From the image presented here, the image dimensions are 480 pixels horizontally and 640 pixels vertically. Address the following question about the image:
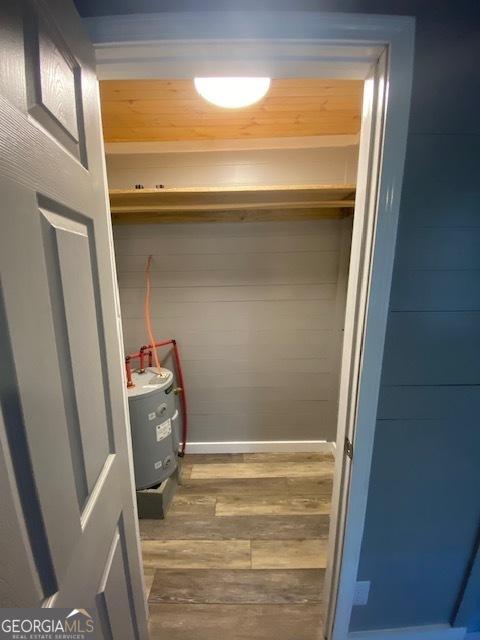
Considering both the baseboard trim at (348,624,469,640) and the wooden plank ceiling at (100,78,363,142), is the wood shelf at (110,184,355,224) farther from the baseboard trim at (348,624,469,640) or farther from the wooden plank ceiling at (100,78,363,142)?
the baseboard trim at (348,624,469,640)

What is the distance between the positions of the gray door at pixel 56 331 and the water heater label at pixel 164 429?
3.02 ft

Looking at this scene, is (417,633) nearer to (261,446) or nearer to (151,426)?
(261,446)

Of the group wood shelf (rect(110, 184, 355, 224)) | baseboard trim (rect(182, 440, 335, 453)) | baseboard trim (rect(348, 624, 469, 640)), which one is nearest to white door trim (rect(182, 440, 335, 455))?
baseboard trim (rect(182, 440, 335, 453))

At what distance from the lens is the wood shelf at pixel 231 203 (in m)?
1.58

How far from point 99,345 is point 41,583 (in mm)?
480

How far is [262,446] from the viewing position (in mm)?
2348

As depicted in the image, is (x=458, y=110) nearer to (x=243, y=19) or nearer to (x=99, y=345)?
(x=243, y=19)

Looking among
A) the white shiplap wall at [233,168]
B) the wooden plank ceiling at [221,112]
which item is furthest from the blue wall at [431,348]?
the white shiplap wall at [233,168]

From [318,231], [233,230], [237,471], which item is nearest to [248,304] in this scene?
[233,230]

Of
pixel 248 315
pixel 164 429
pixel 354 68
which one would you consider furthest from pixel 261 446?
pixel 354 68

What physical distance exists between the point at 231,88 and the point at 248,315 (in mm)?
1410

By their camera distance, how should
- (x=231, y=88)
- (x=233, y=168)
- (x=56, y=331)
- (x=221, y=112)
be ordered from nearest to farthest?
1. (x=56, y=331)
2. (x=231, y=88)
3. (x=221, y=112)
4. (x=233, y=168)

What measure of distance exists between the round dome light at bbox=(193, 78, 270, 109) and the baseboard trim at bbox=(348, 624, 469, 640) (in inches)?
93.5

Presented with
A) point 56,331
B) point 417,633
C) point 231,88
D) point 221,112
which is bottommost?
point 417,633
